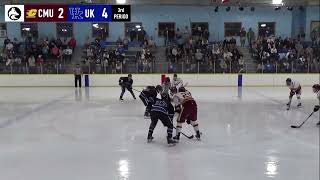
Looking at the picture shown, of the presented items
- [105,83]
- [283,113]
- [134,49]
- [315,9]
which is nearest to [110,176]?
[283,113]

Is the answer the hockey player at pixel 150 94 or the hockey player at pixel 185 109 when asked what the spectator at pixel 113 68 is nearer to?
the hockey player at pixel 150 94

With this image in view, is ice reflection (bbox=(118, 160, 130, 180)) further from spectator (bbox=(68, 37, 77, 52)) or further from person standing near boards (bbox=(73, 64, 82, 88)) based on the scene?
spectator (bbox=(68, 37, 77, 52))

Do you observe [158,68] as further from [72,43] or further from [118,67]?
[72,43]

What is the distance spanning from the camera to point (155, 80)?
58.8 ft

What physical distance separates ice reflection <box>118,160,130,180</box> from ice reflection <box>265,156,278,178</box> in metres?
1.70

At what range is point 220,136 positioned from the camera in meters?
7.62

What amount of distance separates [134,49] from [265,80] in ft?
19.7

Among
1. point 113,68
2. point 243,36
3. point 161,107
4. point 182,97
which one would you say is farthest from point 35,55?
point 161,107

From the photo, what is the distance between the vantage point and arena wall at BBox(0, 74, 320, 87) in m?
17.9

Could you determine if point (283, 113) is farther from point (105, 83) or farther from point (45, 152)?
point (105, 83)

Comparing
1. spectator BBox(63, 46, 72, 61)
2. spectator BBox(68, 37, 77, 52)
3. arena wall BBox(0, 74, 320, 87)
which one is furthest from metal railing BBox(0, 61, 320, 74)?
spectator BBox(68, 37, 77, 52)
